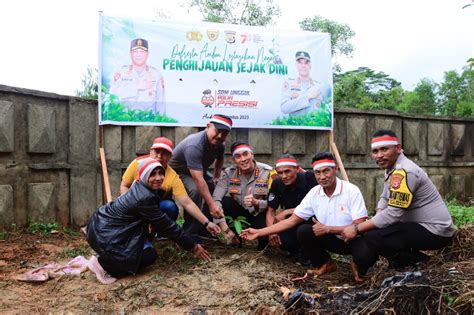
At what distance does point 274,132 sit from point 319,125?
0.74 meters

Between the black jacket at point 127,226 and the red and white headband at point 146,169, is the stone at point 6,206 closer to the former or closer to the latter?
the black jacket at point 127,226

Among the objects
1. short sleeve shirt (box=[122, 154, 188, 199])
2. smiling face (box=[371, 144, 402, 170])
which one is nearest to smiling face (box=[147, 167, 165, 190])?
short sleeve shirt (box=[122, 154, 188, 199])

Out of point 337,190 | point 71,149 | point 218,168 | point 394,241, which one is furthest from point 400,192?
point 71,149

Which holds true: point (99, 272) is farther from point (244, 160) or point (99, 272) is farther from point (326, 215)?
point (326, 215)

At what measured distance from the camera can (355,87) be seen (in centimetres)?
1834

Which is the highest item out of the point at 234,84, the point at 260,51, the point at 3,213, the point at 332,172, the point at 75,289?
the point at 260,51

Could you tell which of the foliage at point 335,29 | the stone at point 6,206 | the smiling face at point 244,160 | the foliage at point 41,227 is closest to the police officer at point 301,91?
the smiling face at point 244,160

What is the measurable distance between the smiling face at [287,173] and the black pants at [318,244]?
0.56 metres

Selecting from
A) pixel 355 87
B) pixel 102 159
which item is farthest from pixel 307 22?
pixel 102 159

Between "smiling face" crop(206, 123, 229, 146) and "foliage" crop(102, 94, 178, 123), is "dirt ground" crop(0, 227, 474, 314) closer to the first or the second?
"smiling face" crop(206, 123, 229, 146)

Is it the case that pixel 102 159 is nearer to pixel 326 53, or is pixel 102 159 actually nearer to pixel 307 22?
pixel 326 53

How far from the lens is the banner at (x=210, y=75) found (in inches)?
247

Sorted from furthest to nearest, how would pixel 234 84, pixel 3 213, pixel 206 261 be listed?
pixel 234 84 < pixel 3 213 < pixel 206 261

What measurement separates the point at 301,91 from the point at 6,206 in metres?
4.49
